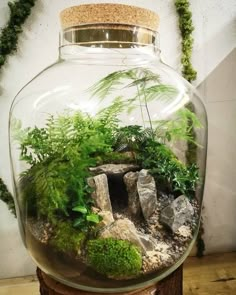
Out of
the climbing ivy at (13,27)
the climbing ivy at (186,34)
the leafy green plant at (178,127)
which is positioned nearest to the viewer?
the leafy green plant at (178,127)

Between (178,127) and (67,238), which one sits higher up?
(178,127)

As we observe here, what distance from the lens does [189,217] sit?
0.78 m

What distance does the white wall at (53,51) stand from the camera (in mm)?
1198

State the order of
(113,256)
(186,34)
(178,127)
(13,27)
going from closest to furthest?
1. (113,256)
2. (178,127)
3. (13,27)
4. (186,34)

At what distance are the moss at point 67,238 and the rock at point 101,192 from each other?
3.1 inches

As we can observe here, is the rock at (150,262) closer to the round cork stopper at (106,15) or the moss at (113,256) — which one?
the moss at (113,256)

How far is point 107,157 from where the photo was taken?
2.34ft

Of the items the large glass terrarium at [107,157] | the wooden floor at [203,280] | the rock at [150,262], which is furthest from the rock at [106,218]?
the wooden floor at [203,280]

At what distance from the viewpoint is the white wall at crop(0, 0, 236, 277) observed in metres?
1.20

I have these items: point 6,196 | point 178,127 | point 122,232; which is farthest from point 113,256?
point 6,196

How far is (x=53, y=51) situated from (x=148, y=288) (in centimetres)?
92

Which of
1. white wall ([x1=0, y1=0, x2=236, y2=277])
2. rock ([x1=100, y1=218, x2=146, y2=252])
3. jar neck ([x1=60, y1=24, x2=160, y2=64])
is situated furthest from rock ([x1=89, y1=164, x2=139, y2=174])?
white wall ([x1=0, y1=0, x2=236, y2=277])

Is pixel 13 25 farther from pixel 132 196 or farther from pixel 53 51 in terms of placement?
pixel 132 196

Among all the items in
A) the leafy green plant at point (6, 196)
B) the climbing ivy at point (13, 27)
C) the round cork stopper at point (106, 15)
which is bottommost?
the leafy green plant at point (6, 196)
